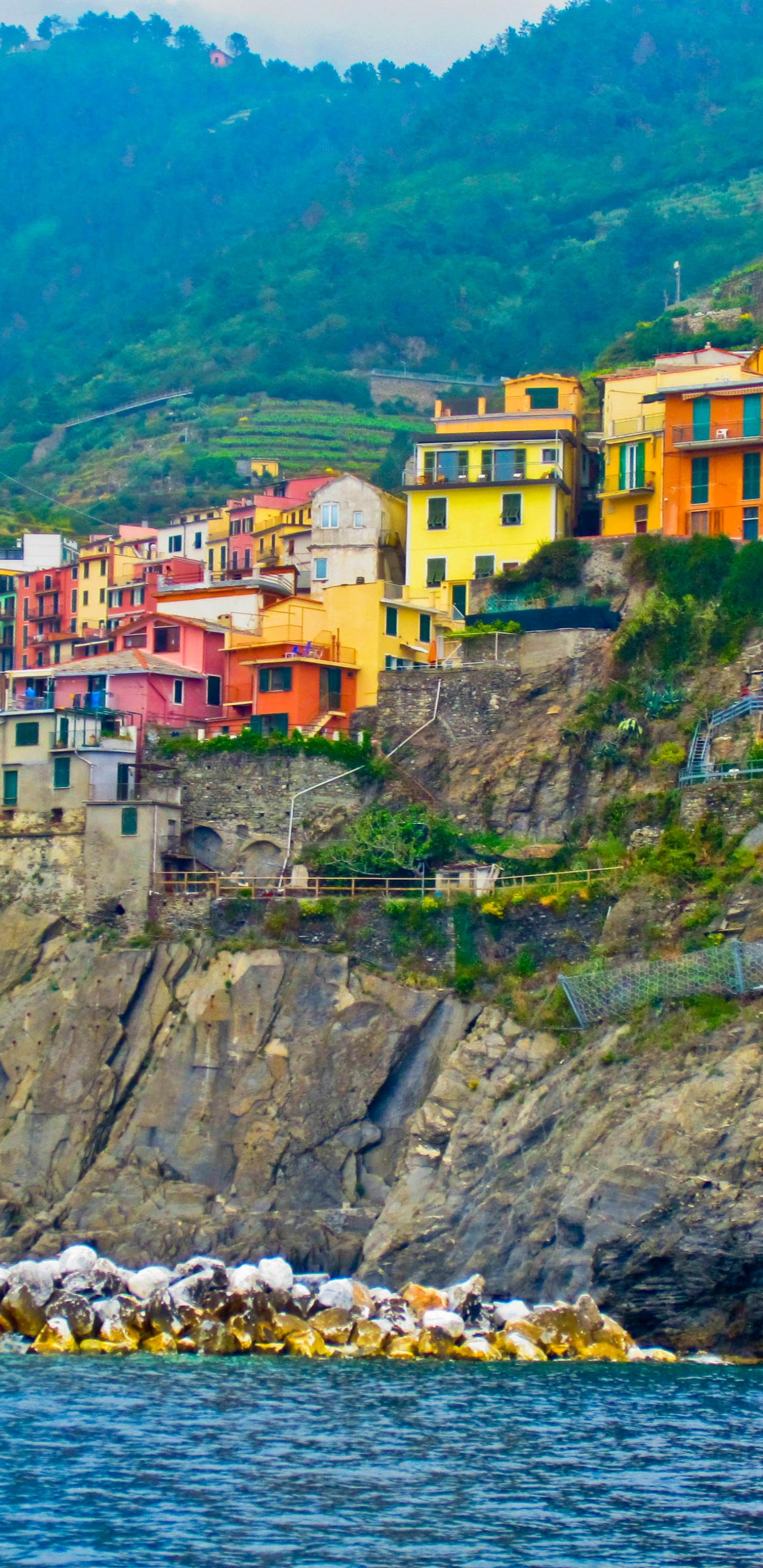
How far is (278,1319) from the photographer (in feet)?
183

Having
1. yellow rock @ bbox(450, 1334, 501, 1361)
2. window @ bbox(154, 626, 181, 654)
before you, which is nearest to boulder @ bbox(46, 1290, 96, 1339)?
yellow rock @ bbox(450, 1334, 501, 1361)

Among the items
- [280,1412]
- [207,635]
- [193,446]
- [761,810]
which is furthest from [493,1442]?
[193,446]

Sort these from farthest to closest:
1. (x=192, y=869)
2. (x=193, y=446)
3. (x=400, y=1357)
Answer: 1. (x=193, y=446)
2. (x=192, y=869)
3. (x=400, y=1357)

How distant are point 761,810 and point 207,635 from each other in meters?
23.8

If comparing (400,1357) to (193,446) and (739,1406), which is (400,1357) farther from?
(193,446)

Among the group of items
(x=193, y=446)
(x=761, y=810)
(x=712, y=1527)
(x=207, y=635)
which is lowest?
(x=712, y=1527)

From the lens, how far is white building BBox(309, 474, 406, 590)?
274ft

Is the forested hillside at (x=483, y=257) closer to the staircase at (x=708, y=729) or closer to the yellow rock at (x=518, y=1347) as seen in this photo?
the staircase at (x=708, y=729)

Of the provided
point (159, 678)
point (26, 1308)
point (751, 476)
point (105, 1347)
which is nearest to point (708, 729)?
point (751, 476)

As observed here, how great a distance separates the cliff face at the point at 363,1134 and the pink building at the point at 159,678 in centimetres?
856

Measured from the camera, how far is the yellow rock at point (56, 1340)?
55750 mm

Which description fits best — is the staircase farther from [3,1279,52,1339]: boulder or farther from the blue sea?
[3,1279,52,1339]: boulder

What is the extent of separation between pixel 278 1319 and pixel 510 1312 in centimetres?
522

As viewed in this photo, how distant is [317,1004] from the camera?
6819 cm
